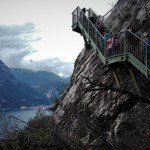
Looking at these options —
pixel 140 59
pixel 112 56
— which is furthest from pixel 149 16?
pixel 140 59

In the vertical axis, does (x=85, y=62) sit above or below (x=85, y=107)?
above

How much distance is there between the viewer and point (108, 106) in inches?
811

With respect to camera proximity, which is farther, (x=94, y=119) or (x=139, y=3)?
(x=139, y=3)

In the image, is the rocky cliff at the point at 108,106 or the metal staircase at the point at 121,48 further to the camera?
the rocky cliff at the point at 108,106

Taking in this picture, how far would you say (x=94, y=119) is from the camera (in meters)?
21.5

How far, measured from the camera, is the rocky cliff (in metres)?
16.9

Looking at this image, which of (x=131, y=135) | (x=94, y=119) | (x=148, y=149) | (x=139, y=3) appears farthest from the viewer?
(x=139, y=3)

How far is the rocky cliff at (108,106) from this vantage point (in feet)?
55.4

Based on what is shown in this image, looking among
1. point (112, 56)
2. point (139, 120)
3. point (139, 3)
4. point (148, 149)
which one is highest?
point (139, 3)

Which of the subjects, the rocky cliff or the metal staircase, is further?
the rocky cliff

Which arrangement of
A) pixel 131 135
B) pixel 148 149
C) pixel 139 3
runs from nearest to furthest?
pixel 148 149
pixel 131 135
pixel 139 3

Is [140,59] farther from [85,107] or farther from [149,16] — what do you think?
[85,107]

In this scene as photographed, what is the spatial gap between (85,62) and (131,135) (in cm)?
1279

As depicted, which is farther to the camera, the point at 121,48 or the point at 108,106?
the point at 108,106
